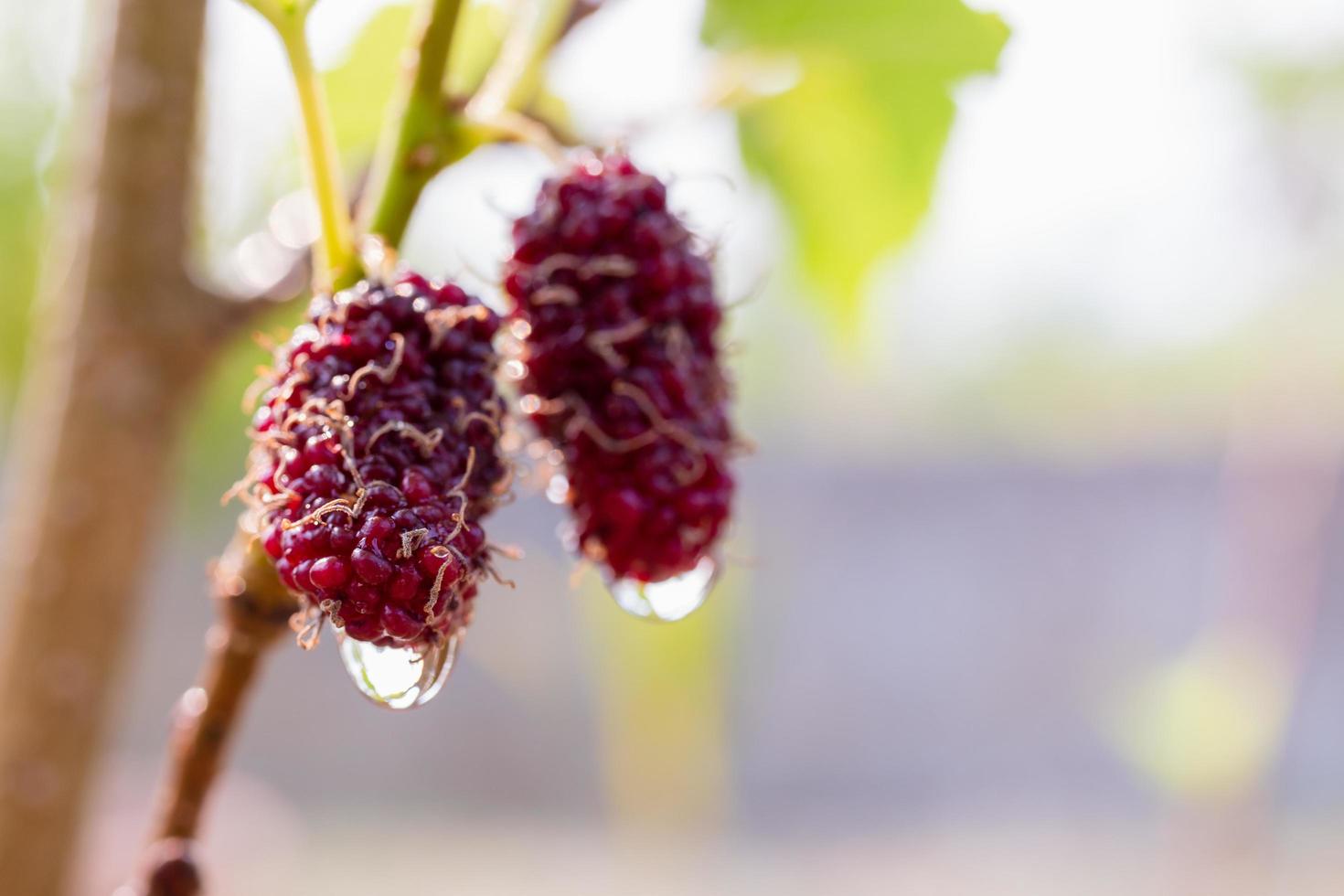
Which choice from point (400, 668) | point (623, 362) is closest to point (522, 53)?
point (623, 362)

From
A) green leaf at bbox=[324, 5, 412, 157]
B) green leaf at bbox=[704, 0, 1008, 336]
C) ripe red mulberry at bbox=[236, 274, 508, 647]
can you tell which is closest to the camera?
ripe red mulberry at bbox=[236, 274, 508, 647]

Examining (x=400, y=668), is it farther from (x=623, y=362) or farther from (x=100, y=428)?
(x=100, y=428)

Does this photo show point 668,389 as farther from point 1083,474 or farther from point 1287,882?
point 1083,474

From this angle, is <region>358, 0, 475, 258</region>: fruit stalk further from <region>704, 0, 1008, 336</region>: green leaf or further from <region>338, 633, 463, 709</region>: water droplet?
<region>704, 0, 1008, 336</region>: green leaf

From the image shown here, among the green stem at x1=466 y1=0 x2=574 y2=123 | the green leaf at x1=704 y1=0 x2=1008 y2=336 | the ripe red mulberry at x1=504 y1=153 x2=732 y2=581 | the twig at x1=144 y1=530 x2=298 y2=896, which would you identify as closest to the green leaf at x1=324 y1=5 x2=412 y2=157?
the green leaf at x1=704 y1=0 x2=1008 y2=336

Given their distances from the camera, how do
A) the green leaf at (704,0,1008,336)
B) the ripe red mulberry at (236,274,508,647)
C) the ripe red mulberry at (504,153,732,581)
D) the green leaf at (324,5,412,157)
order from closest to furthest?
1. the ripe red mulberry at (236,274,508,647)
2. the ripe red mulberry at (504,153,732,581)
3. the green leaf at (704,0,1008,336)
4. the green leaf at (324,5,412,157)

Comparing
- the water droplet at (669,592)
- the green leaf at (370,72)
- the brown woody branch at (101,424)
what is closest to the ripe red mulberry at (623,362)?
the water droplet at (669,592)
